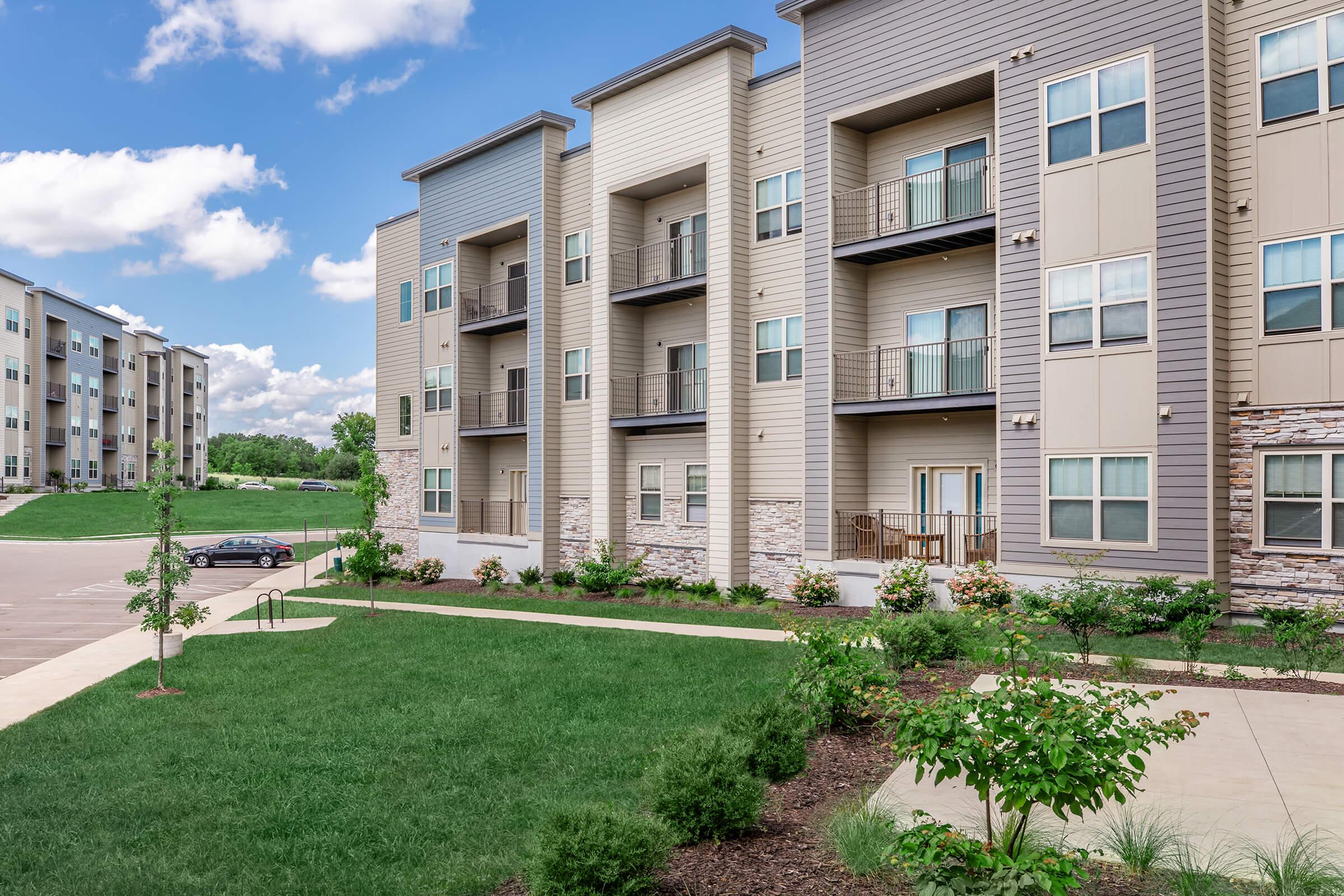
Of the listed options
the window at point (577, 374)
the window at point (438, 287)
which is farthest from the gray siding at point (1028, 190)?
the window at point (438, 287)

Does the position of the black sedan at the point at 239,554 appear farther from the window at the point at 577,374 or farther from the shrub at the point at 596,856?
the shrub at the point at 596,856

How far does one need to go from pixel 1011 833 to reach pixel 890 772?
2737mm

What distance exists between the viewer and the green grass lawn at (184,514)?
Answer: 54625mm

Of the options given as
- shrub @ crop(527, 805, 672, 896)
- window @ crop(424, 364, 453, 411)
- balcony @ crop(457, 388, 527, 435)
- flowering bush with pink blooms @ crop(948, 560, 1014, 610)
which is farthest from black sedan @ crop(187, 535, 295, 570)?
shrub @ crop(527, 805, 672, 896)

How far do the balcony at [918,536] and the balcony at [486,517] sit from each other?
43.9 ft

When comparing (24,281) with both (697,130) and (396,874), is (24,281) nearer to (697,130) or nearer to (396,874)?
(697,130)

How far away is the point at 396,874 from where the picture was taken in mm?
6035

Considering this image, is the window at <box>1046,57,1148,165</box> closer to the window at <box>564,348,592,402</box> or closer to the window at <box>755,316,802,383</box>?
the window at <box>755,316,802,383</box>

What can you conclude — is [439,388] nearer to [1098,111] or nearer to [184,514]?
[1098,111]

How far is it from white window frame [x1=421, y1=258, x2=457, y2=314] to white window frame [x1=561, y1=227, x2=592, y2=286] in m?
5.24

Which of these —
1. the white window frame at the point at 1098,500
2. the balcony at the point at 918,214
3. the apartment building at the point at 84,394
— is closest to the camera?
the white window frame at the point at 1098,500

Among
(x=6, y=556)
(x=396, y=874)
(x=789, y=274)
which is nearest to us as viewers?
(x=396, y=874)

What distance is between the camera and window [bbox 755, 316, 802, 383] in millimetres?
22000

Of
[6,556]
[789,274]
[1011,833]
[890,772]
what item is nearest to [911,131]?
[789,274]
